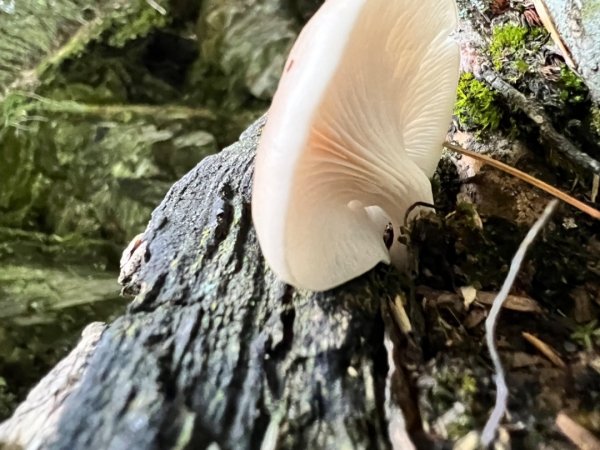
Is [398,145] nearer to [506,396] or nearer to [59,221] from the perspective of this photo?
[506,396]

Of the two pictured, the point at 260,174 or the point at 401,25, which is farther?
the point at 401,25

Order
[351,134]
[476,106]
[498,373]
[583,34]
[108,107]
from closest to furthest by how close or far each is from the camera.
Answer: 1. [498,373]
2. [351,134]
3. [583,34]
4. [476,106]
5. [108,107]

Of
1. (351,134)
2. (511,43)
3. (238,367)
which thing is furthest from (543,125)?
(238,367)

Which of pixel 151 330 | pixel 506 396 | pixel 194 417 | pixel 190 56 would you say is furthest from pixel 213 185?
pixel 190 56

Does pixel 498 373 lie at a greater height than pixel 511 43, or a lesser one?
lesser

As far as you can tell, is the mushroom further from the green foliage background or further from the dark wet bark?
the green foliage background

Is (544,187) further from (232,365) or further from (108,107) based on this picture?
(108,107)
